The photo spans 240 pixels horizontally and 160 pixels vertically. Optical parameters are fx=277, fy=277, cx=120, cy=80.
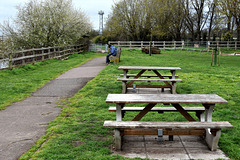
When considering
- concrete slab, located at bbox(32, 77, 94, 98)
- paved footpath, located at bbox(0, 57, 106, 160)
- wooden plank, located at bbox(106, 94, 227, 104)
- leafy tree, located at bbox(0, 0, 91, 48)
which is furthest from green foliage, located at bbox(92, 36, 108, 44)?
wooden plank, located at bbox(106, 94, 227, 104)

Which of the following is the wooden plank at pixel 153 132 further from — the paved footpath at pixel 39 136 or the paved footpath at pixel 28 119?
the paved footpath at pixel 28 119

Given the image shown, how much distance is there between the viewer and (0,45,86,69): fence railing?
14.2 m

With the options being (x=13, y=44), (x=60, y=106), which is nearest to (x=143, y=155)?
(x=60, y=106)

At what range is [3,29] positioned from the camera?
2033cm

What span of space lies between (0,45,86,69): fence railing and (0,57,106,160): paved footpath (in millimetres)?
5148

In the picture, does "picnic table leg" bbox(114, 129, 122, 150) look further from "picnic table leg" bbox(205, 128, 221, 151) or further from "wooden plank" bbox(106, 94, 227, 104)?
"picnic table leg" bbox(205, 128, 221, 151)

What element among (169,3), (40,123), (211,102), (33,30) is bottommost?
(40,123)

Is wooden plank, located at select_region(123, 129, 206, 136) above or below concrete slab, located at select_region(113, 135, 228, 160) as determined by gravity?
above

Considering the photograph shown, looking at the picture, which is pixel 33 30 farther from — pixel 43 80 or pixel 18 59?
pixel 43 80

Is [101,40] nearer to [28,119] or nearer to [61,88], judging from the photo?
[61,88]

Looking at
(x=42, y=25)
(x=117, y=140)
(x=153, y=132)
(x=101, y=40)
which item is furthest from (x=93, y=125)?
(x=101, y=40)

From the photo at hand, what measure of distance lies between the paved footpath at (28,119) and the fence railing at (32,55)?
5.15 meters

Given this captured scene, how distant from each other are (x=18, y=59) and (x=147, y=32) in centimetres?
3090

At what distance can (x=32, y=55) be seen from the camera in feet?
55.9
